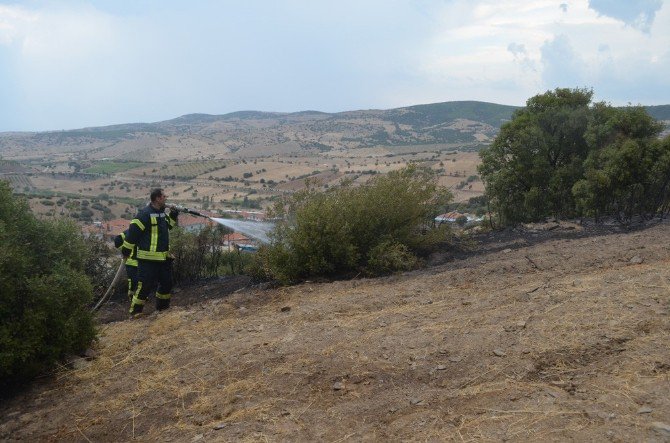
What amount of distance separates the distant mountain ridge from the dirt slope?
84683mm

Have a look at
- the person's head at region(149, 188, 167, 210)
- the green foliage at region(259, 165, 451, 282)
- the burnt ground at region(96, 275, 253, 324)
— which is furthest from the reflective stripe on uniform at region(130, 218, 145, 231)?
the green foliage at region(259, 165, 451, 282)

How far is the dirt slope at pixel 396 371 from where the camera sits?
3.80 metres

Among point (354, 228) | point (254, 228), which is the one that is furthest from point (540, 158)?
point (254, 228)

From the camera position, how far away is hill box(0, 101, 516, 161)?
3858 inches

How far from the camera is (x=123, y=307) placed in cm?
898

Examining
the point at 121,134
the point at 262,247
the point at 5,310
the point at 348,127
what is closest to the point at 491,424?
the point at 5,310

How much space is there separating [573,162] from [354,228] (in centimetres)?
1026

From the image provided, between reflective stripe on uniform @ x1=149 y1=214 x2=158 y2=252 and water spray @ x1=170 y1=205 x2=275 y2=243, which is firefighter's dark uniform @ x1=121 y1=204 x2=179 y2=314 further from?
water spray @ x1=170 y1=205 x2=275 y2=243

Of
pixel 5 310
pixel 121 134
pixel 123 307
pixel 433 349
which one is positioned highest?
pixel 121 134

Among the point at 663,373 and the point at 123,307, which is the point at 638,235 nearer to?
the point at 663,373

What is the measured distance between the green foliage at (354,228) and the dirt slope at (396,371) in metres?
1.64

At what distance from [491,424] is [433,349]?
132 centimetres

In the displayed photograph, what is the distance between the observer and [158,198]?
7.88 meters

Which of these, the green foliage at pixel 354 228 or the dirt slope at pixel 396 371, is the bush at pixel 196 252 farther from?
the dirt slope at pixel 396 371
